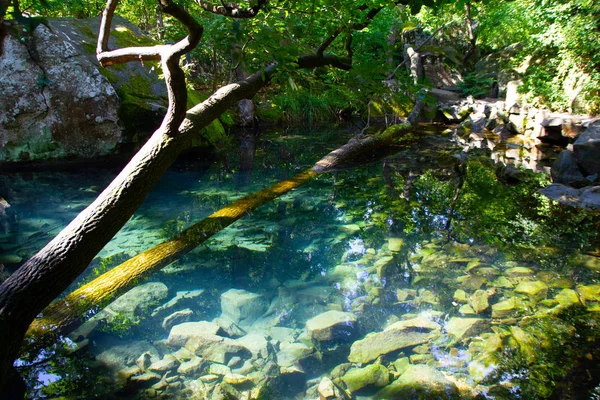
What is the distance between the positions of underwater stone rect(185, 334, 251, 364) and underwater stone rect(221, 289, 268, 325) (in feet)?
1.16

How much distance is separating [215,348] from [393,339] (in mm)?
1367

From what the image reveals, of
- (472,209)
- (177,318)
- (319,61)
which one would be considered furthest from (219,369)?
(472,209)

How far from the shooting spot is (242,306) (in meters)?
3.52

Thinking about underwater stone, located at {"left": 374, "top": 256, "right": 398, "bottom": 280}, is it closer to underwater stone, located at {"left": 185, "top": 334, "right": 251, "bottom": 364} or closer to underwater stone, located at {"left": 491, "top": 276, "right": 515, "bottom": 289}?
underwater stone, located at {"left": 491, "top": 276, "right": 515, "bottom": 289}

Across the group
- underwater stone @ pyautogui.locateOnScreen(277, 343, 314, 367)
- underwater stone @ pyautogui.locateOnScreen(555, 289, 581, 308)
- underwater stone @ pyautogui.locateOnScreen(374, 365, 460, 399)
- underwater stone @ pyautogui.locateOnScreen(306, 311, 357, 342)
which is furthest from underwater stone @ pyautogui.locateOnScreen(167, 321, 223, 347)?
Result: underwater stone @ pyautogui.locateOnScreen(555, 289, 581, 308)

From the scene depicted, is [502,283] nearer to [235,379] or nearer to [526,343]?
[526,343]

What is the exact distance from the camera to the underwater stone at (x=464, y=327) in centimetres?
300

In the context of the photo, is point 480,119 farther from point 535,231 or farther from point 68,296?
point 68,296

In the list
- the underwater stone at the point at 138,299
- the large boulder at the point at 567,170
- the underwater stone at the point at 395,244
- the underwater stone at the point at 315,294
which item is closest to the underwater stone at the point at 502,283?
the underwater stone at the point at 395,244

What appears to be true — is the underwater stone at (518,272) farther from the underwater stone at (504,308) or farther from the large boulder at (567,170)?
the large boulder at (567,170)

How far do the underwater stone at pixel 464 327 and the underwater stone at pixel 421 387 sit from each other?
470mm

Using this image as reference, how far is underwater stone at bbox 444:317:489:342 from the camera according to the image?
3.00 meters

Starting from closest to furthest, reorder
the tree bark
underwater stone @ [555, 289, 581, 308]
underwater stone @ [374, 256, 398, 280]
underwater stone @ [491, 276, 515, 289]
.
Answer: underwater stone @ [555, 289, 581, 308] → underwater stone @ [491, 276, 515, 289] → underwater stone @ [374, 256, 398, 280] → the tree bark

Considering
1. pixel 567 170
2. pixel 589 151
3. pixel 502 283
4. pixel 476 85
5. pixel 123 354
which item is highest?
pixel 476 85
